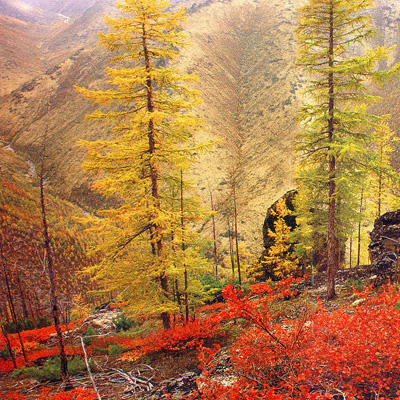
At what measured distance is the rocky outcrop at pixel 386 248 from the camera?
1016 centimetres

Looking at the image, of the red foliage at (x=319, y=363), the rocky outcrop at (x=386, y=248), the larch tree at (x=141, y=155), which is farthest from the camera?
the rocky outcrop at (x=386, y=248)

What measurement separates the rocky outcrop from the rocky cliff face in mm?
18733

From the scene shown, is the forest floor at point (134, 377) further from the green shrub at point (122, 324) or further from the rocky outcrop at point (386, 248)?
the green shrub at point (122, 324)

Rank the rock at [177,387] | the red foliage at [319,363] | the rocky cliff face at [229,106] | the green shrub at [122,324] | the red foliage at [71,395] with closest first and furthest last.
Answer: the red foliage at [319,363], the red foliage at [71,395], the rock at [177,387], the green shrub at [122,324], the rocky cliff face at [229,106]

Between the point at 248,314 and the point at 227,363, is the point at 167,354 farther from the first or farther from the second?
the point at 248,314

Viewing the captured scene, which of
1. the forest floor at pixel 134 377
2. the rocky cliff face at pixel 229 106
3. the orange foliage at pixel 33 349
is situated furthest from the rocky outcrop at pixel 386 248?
the rocky cliff face at pixel 229 106

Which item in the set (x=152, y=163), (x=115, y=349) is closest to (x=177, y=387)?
(x=115, y=349)

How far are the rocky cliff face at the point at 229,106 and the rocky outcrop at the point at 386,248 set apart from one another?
61.5 ft

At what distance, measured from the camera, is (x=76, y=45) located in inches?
5098

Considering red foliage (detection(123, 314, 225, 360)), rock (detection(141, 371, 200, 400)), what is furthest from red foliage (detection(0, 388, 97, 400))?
red foliage (detection(123, 314, 225, 360))

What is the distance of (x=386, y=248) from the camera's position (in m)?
11.1

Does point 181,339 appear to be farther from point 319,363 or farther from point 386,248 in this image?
point 386,248

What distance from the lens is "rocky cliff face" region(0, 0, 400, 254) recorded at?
1720 inches

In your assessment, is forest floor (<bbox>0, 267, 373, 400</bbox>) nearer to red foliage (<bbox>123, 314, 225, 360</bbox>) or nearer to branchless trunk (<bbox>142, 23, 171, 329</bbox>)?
red foliage (<bbox>123, 314, 225, 360</bbox>)
